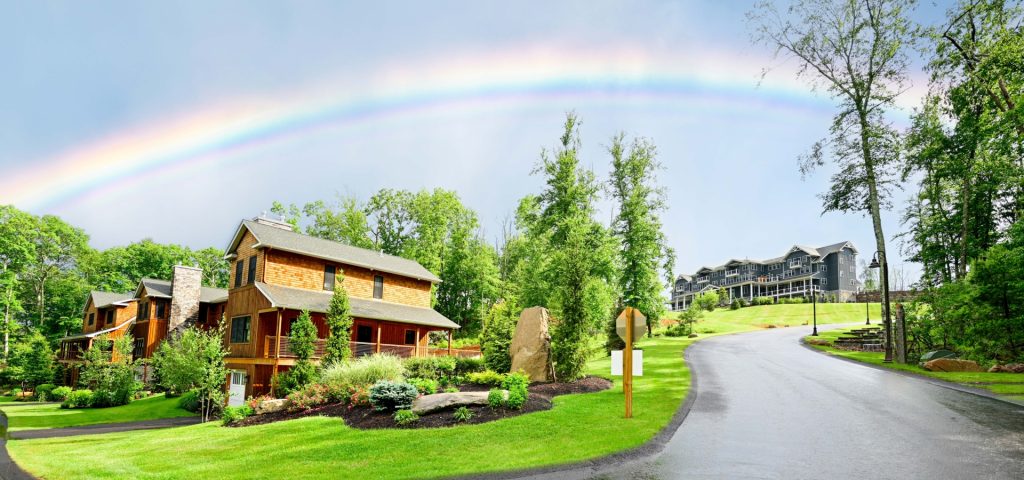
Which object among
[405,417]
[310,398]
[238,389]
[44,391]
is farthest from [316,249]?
[44,391]

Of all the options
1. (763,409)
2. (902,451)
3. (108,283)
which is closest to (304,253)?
(763,409)

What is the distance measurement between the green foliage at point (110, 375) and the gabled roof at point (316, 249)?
10211 millimetres

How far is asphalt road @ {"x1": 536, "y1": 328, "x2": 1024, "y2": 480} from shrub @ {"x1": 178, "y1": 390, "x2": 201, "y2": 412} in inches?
971

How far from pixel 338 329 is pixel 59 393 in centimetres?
2833

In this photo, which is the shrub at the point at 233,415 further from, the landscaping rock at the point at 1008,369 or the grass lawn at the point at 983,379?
the landscaping rock at the point at 1008,369

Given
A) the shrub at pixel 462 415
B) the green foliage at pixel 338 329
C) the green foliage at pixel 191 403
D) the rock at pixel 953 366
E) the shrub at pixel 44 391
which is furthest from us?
the shrub at pixel 44 391

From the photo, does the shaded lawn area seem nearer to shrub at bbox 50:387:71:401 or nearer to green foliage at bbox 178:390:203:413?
green foliage at bbox 178:390:203:413

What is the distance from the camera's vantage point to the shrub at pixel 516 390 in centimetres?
1364

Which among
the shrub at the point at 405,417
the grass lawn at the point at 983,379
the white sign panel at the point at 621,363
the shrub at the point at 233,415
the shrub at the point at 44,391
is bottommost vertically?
the shrub at the point at 44,391

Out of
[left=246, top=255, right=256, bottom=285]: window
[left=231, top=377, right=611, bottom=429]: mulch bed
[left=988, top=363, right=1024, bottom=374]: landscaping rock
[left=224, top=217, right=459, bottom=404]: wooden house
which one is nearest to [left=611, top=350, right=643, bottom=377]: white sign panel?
[left=231, top=377, right=611, bottom=429]: mulch bed

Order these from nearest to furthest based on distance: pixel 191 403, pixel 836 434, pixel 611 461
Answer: pixel 611 461 → pixel 836 434 → pixel 191 403

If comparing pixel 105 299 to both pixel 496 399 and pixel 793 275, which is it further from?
pixel 793 275

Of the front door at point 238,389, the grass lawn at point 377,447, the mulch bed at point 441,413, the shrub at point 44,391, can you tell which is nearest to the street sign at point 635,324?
the grass lawn at point 377,447

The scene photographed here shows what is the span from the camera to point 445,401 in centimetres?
1395
